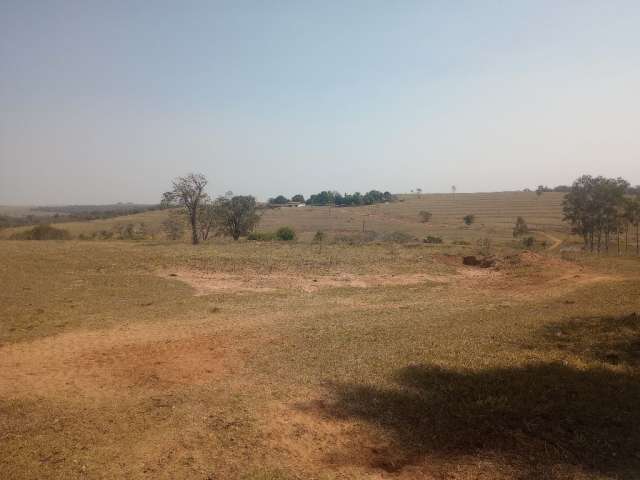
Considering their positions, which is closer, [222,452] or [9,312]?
[222,452]

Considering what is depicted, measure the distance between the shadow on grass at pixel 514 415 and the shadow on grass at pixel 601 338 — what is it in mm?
1055

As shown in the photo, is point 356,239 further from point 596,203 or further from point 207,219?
point 596,203

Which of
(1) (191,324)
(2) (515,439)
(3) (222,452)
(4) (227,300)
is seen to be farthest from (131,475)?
(4) (227,300)

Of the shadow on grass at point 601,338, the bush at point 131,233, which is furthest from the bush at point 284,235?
the shadow on grass at point 601,338

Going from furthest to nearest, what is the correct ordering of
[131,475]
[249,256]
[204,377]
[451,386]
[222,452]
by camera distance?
[249,256], [204,377], [451,386], [222,452], [131,475]

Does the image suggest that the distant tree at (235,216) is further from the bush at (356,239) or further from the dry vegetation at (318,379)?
the dry vegetation at (318,379)

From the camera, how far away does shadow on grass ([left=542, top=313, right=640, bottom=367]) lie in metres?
8.32

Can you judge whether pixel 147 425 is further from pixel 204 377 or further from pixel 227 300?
pixel 227 300

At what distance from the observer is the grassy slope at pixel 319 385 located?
5125 mm

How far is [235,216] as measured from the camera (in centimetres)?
4234

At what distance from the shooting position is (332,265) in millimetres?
22250

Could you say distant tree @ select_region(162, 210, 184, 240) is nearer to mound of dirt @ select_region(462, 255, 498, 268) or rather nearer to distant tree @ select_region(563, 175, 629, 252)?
mound of dirt @ select_region(462, 255, 498, 268)

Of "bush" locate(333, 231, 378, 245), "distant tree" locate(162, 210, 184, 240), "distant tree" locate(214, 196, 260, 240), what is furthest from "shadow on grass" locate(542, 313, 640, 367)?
"distant tree" locate(162, 210, 184, 240)

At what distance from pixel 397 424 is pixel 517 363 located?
140 inches
